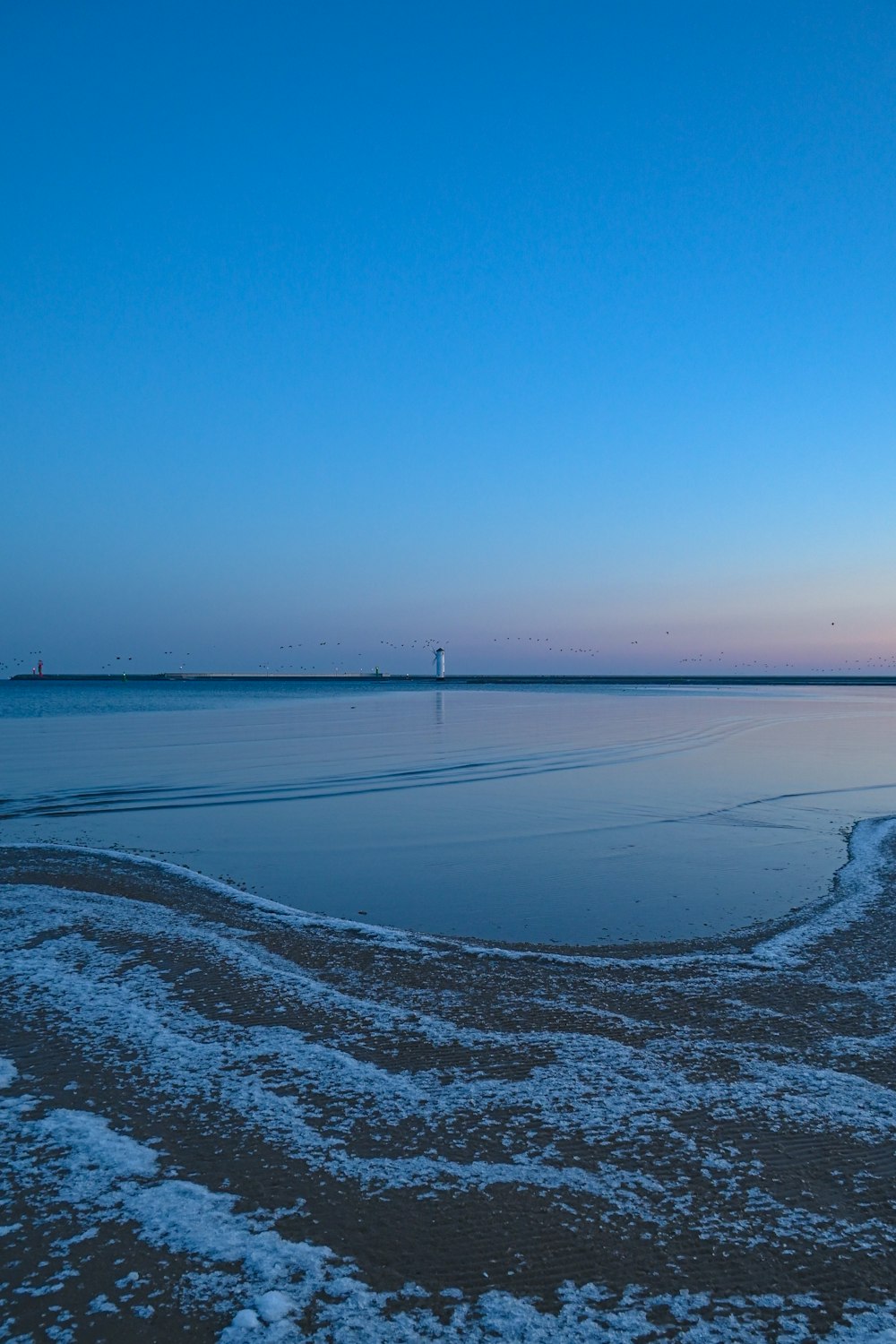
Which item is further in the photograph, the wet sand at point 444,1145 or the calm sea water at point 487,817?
the calm sea water at point 487,817

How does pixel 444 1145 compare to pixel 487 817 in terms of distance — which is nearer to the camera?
pixel 444 1145

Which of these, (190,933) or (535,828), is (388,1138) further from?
(535,828)

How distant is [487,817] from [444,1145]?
1107cm

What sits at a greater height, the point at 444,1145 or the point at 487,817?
the point at 444,1145

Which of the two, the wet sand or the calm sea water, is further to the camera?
the calm sea water

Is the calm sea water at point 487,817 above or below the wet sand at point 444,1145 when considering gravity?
below

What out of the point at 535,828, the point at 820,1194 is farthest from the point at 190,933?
the point at 535,828

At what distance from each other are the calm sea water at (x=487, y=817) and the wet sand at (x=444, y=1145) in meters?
2.25

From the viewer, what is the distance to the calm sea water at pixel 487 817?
399 inches

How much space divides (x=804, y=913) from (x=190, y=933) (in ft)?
22.1

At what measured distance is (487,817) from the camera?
15.5 meters

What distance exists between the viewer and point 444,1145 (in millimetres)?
4422

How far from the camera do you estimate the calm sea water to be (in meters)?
10.1

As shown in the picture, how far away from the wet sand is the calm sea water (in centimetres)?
225
